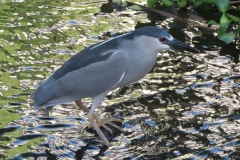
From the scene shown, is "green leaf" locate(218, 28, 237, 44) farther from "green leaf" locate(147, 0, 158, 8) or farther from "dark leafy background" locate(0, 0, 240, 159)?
"green leaf" locate(147, 0, 158, 8)

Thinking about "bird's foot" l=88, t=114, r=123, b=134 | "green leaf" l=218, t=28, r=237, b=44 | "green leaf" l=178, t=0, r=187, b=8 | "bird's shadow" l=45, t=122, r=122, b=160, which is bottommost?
"bird's shadow" l=45, t=122, r=122, b=160

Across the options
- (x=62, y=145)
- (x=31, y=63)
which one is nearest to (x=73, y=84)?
(x=62, y=145)

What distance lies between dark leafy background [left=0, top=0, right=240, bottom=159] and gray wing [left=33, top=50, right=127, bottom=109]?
0.40 metres

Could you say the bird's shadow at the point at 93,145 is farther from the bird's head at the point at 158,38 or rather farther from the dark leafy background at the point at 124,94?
the bird's head at the point at 158,38

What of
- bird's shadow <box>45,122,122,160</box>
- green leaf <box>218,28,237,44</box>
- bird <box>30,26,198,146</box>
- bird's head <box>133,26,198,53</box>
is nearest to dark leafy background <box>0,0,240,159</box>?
bird's shadow <box>45,122,122,160</box>

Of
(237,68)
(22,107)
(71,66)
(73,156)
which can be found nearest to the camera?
(73,156)

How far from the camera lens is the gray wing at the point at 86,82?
541 cm

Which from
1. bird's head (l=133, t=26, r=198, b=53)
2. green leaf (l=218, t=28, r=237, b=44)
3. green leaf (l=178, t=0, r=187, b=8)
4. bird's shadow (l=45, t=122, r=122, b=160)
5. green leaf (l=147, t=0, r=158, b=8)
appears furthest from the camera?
green leaf (l=178, t=0, r=187, b=8)

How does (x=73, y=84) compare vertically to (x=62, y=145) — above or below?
above

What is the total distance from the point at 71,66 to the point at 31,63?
1.55 m

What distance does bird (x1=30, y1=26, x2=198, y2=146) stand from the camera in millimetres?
5387

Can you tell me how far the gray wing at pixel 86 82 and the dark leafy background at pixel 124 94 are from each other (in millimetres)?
398

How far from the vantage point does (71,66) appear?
18.2ft

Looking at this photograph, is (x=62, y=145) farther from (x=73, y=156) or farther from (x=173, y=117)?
(x=173, y=117)
